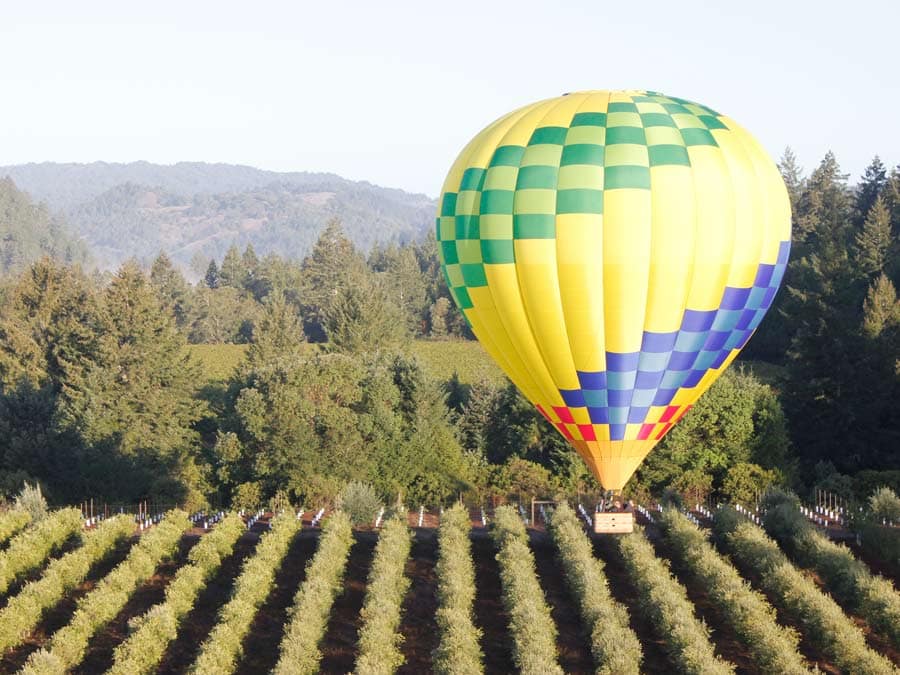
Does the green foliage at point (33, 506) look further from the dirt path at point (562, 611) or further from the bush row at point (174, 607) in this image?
the dirt path at point (562, 611)

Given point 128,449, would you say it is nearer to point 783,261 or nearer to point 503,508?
point 503,508

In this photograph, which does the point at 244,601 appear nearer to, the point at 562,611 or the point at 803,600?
the point at 562,611

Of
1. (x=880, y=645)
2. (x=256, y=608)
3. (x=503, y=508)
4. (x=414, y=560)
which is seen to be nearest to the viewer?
(x=880, y=645)

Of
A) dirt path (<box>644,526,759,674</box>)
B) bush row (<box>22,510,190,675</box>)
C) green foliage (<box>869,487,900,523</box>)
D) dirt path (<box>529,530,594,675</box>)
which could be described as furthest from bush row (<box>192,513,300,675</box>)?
green foliage (<box>869,487,900,523</box>)

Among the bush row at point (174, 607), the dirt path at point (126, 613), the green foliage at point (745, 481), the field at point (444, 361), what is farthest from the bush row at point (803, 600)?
the field at point (444, 361)

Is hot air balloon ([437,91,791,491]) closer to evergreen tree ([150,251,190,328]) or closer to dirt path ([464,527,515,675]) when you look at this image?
dirt path ([464,527,515,675])

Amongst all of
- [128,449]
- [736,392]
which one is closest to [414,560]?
[736,392]

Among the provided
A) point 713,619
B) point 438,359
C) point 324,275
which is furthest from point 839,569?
point 324,275
